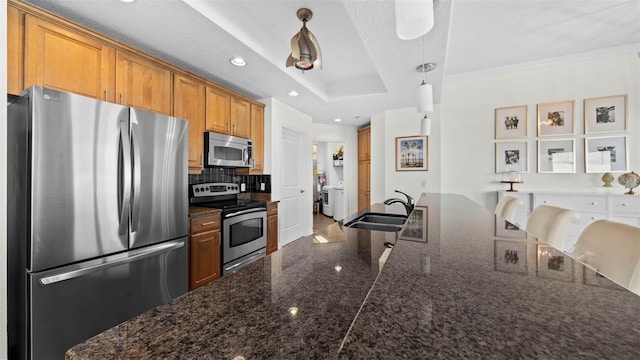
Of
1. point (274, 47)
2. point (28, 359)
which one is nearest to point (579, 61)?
point (274, 47)

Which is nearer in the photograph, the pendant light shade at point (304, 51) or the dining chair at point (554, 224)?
the dining chair at point (554, 224)

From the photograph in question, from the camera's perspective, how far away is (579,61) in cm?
313

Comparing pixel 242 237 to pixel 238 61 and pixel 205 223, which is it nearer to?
pixel 205 223

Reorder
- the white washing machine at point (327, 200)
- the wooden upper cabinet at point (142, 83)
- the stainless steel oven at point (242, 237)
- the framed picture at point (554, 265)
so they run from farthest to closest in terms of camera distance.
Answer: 1. the white washing machine at point (327, 200)
2. the stainless steel oven at point (242, 237)
3. the wooden upper cabinet at point (142, 83)
4. the framed picture at point (554, 265)

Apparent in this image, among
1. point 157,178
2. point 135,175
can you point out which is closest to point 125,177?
point 135,175

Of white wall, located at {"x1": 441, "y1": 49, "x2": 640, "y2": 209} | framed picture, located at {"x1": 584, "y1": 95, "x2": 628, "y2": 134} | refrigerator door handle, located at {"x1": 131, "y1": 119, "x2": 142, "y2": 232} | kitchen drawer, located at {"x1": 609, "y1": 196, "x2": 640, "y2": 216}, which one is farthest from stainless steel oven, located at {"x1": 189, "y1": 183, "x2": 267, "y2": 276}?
framed picture, located at {"x1": 584, "y1": 95, "x2": 628, "y2": 134}

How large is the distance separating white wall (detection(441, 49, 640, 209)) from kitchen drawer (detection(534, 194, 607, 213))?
0.29 meters

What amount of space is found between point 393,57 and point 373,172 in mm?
2456

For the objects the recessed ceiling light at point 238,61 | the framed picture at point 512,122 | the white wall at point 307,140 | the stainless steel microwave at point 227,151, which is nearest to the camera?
the recessed ceiling light at point 238,61

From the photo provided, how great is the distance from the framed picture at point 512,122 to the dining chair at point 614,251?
2960 millimetres

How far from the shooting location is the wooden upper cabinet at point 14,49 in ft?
4.66

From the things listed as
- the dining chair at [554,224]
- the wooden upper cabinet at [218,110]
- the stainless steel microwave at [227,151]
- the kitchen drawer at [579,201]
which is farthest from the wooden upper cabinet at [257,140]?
the kitchen drawer at [579,201]

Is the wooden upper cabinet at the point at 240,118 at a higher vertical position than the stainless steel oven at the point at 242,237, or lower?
higher

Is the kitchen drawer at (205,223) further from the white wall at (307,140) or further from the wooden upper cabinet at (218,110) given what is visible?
the white wall at (307,140)
